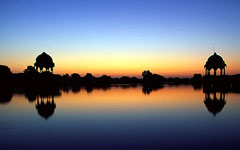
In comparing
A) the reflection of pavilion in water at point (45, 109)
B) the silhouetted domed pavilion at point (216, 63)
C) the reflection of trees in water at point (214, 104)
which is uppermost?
the silhouetted domed pavilion at point (216, 63)

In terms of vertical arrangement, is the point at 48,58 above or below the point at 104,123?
above

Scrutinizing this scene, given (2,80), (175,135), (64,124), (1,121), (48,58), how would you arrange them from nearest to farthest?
1. (175,135)
2. (64,124)
3. (1,121)
4. (2,80)
5. (48,58)

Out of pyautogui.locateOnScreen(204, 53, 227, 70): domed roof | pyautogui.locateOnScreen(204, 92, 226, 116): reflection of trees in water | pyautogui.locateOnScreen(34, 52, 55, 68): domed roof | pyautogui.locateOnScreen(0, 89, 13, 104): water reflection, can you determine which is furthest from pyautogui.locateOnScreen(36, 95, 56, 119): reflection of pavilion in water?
pyautogui.locateOnScreen(204, 53, 227, 70): domed roof

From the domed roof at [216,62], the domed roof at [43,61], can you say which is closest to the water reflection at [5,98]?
the domed roof at [43,61]

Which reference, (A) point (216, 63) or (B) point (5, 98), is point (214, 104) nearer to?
(B) point (5, 98)

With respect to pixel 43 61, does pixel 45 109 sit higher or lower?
lower

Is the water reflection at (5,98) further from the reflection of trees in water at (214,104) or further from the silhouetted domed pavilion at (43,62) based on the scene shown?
the silhouetted domed pavilion at (43,62)

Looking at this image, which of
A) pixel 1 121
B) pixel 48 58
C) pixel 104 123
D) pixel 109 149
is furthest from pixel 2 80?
pixel 109 149

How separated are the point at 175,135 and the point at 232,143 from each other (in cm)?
278

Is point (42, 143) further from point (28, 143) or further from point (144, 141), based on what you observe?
point (144, 141)

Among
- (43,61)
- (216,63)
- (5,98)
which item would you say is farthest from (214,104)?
(43,61)

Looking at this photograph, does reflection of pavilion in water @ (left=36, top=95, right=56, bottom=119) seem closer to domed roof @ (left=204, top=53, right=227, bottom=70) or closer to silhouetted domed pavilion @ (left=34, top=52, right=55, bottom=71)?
silhouetted domed pavilion @ (left=34, top=52, right=55, bottom=71)

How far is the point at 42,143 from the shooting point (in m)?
9.84

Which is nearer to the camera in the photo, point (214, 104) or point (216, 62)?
point (214, 104)
